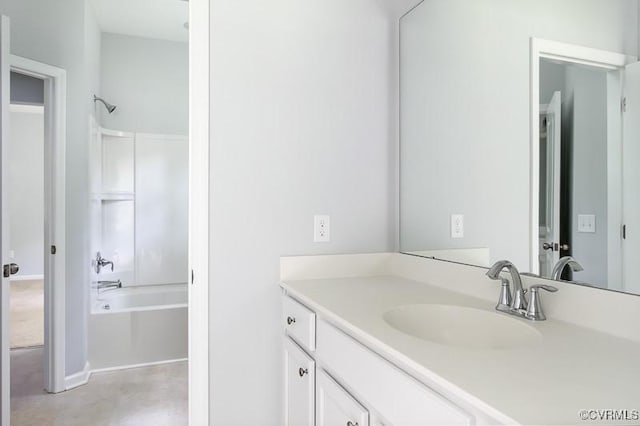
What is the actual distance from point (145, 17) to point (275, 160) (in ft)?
8.83

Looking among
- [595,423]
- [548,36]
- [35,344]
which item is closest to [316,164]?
[548,36]

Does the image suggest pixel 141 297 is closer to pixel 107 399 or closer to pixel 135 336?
pixel 135 336

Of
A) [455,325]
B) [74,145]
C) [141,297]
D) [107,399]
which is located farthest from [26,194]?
[455,325]

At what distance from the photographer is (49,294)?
256 centimetres

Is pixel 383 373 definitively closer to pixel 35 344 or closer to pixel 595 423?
pixel 595 423

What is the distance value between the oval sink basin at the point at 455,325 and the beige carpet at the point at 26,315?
351cm

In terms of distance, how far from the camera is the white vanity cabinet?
742 millimetres

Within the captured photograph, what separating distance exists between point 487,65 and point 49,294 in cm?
280

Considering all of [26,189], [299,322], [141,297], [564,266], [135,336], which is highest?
[26,189]

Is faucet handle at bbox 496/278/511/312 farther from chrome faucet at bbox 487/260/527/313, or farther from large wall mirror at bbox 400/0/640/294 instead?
large wall mirror at bbox 400/0/640/294

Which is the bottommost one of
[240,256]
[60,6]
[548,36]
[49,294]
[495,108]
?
[49,294]

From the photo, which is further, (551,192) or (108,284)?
(108,284)

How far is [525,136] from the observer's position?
1.28 m

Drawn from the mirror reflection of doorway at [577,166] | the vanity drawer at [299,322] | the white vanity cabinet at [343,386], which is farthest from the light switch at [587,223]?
the vanity drawer at [299,322]
